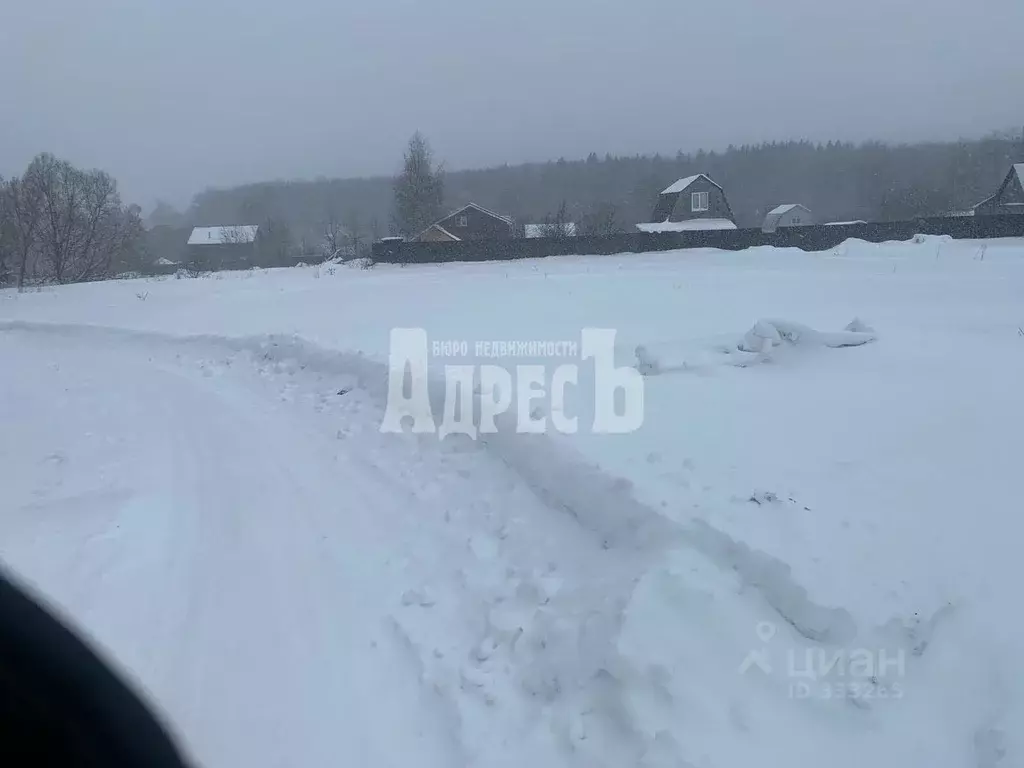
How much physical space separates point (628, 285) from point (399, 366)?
1255 cm

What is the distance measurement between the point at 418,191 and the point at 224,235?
104 ft

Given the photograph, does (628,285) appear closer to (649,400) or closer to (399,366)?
(399,366)

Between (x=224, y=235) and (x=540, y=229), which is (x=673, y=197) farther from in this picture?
(x=224, y=235)

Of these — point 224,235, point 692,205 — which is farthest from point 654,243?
point 224,235

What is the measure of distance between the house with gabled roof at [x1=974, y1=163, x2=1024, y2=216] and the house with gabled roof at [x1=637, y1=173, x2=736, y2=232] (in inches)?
684

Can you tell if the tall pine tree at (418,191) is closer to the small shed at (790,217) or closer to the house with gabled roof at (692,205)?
the house with gabled roof at (692,205)

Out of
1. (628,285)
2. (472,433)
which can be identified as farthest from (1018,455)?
(628,285)

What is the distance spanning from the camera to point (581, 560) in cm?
522

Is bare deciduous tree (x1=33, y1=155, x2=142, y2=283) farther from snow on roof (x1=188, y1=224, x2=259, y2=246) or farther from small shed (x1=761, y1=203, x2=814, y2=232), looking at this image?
small shed (x1=761, y1=203, x2=814, y2=232)

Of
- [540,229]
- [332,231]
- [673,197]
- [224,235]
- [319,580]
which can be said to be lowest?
[319,580]

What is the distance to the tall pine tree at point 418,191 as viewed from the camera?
192 feet

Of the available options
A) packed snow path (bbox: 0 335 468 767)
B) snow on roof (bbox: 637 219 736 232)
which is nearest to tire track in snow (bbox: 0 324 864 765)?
packed snow path (bbox: 0 335 468 767)

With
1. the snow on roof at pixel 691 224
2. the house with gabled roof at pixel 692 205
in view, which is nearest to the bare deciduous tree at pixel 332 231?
the snow on roof at pixel 691 224

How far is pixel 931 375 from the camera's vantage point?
7270 millimetres
